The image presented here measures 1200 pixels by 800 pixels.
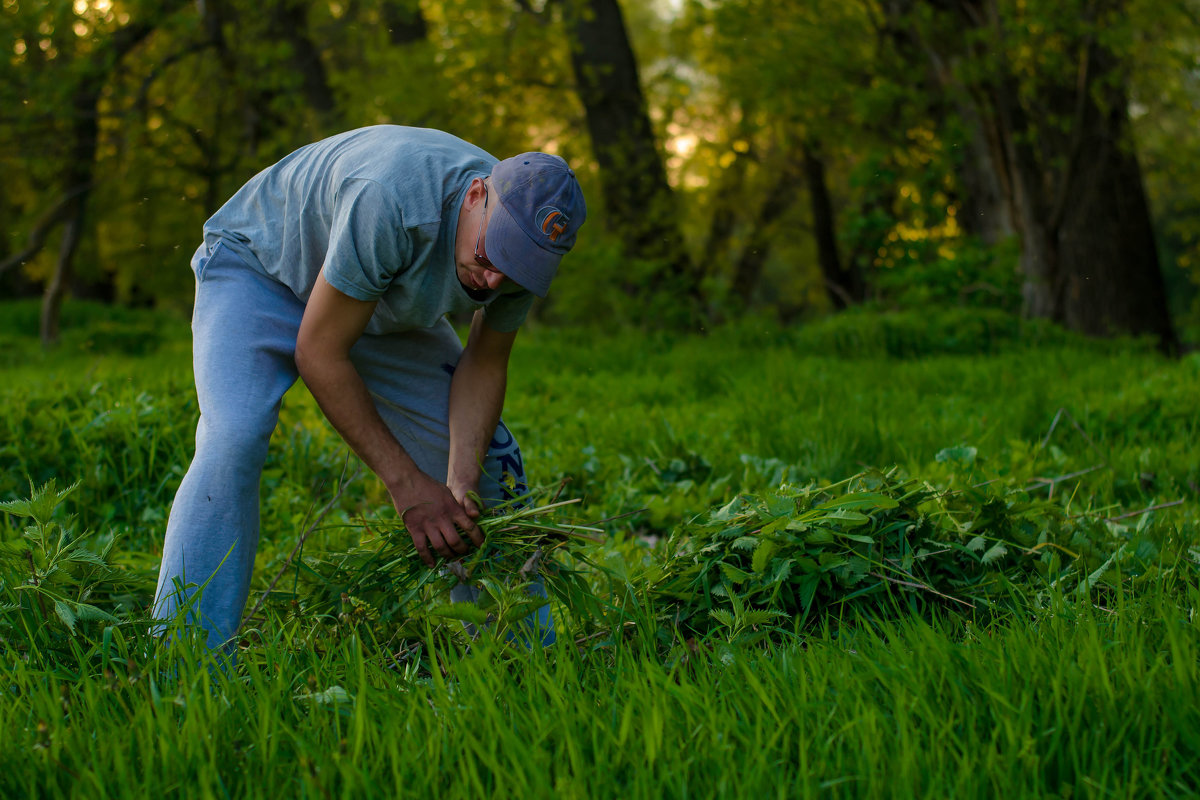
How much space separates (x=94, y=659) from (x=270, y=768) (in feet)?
3.00

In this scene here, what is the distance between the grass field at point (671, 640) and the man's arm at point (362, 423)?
13cm

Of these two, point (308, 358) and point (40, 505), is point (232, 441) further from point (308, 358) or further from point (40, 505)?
point (40, 505)

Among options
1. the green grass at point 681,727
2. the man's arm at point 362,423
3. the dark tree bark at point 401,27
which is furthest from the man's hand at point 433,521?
the dark tree bark at point 401,27

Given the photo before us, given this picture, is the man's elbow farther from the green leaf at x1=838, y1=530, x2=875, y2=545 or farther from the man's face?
the green leaf at x1=838, y1=530, x2=875, y2=545

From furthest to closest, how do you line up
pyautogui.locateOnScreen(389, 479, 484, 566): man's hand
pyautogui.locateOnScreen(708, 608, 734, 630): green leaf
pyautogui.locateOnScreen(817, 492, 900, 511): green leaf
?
pyautogui.locateOnScreen(389, 479, 484, 566): man's hand → pyautogui.locateOnScreen(817, 492, 900, 511): green leaf → pyautogui.locateOnScreen(708, 608, 734, 630): green leaf

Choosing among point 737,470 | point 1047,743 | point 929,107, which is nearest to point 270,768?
point 1047,743

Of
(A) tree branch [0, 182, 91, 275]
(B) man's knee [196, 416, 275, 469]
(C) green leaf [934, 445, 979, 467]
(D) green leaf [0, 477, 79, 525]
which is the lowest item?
(C) green leaf [934, 445, 979, 467]

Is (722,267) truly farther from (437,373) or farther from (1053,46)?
(437,373)

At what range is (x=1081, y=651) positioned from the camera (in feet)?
6.53

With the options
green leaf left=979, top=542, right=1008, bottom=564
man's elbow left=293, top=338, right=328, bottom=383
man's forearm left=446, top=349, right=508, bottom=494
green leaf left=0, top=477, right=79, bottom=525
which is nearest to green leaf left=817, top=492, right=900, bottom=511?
Result: green leaf left=979, top=542, right=1008, bottom=564

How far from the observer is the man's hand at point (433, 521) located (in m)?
2.55

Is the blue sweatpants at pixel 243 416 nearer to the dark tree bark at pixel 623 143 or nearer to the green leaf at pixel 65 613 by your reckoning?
the green leaf at pixel 65 613

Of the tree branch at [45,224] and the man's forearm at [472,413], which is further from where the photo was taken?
the tree branch at [45,224]

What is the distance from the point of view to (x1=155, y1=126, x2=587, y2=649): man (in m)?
2.46
